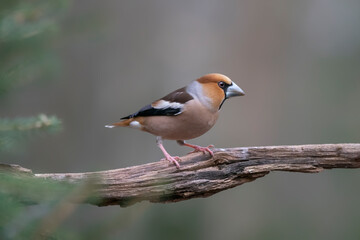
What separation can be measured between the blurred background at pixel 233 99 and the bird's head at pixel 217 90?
227cm

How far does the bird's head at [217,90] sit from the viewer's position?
10.4 feet

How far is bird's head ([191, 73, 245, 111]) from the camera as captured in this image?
3160 millimetres

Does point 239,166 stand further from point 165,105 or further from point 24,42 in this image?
point 24,42

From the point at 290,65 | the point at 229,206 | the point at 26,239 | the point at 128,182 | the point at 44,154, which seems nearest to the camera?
the point at 26,239

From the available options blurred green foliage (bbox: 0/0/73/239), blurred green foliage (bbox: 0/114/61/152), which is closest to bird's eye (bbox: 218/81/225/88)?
blurred green foliage (bbox: 0/0/73/239)

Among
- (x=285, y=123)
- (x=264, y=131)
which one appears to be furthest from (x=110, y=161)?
(x=285, y=123)

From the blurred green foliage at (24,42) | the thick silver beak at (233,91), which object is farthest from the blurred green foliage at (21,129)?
the thick silver beak at (233,91)

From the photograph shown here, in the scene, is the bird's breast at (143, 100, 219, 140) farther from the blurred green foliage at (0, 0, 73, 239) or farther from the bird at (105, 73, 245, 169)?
the blurred green foliage at (0, 0, 73, 239)

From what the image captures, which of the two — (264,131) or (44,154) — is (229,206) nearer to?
(264,131)

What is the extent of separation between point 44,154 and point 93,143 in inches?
26.9

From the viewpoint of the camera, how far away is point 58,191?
2.51 ft

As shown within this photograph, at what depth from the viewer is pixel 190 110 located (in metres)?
3.09

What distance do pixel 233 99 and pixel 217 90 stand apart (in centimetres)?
309

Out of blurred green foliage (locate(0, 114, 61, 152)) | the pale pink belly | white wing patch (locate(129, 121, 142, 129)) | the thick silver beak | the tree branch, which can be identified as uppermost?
the thick silver beak
